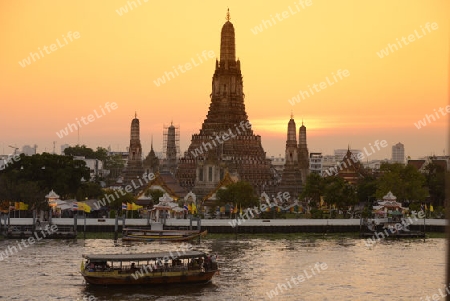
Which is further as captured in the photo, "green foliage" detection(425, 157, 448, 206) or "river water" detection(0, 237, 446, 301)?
"green foliage" detection(425, 157, 448, 206)

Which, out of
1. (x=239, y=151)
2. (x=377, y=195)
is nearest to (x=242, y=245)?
(x=377, y=195)

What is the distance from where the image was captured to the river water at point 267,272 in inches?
2232

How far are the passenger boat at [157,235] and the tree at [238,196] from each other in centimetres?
2565

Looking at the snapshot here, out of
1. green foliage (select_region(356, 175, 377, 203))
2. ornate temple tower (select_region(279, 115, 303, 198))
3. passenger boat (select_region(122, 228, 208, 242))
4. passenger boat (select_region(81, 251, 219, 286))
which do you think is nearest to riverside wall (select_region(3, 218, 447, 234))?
passenger boat (select_region(122, 228, 208, 242))

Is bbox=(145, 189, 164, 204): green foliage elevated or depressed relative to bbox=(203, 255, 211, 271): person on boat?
elevated

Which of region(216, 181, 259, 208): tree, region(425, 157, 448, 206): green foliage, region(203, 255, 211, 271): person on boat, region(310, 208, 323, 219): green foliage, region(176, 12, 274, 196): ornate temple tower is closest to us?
region(203, 255, 211, 271): person on boat

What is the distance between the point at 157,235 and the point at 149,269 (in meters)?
22.9

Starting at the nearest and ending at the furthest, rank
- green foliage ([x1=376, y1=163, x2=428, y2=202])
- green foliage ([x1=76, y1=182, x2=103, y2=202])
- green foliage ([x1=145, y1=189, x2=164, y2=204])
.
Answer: green foliage ([x1=76, y1=182, x2=103, y2=202]) < green foliage ([x1=145, y1=189, x2=164, y2=204]) < green foliage ([x1=376, y1=163, x2=428, y2=202])

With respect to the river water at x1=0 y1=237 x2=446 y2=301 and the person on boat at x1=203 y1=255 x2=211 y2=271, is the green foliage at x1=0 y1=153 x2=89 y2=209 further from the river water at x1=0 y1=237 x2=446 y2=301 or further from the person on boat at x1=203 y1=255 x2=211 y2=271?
the person on boat at x1=203 y1=255 x2=211 y2=271

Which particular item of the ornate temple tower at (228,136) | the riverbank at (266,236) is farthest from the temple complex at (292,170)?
the riverbank at (266,236)

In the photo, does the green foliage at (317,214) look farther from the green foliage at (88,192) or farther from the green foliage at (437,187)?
the green foliage at (88,192)

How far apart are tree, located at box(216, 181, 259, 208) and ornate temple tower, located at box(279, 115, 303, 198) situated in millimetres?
29687

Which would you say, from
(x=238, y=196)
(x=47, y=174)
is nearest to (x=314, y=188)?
(x=238, y=196)

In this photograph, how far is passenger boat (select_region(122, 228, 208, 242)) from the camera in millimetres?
82312
